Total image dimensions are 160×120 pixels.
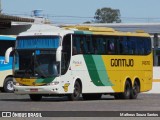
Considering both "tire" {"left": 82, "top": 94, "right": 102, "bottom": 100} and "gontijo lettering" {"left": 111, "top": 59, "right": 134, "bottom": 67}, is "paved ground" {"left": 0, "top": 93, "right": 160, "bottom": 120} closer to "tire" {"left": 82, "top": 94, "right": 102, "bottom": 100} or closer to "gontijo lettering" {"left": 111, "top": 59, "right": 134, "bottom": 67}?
"tire" {"left": 82, "top": 94, "right": 102, "bottom": 100}

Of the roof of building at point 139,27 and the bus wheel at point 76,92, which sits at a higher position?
the roof of building at point 139,27

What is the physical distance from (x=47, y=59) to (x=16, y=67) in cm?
153

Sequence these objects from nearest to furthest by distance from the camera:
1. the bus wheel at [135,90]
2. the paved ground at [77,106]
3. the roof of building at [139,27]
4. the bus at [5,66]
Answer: the paved ground at [77,106] → the bus wheel at [135,90] → the bus at [5,66] → the roof of building at [139,27]

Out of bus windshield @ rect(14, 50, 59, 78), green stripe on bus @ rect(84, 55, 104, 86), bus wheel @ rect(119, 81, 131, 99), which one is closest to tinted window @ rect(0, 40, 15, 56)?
bus wheel @ rect(119, 81, 131, 99)

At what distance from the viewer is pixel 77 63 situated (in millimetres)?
29844

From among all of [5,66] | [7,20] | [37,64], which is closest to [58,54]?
[37,64]

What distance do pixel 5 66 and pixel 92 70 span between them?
9.74m

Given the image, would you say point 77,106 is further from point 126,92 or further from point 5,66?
point 5,66

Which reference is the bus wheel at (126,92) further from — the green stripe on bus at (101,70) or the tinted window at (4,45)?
the tinted window at (4,45)

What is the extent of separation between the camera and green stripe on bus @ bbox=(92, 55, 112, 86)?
3111 cm

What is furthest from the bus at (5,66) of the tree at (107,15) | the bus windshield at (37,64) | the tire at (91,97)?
the tree at (107,15)

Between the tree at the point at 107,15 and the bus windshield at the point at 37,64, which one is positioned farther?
the tree at the point at 107,15

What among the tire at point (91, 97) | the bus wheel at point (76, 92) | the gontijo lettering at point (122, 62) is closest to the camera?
the bus wheel at point (76, 92)

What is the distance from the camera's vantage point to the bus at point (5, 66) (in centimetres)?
3919
